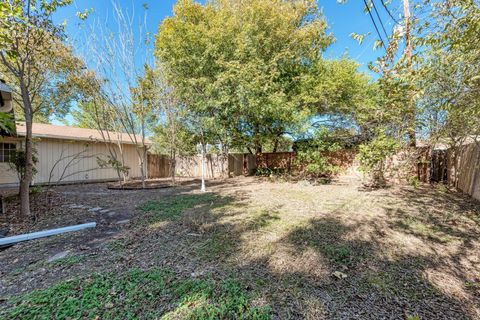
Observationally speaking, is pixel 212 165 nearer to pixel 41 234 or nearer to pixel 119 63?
pixel 119 63

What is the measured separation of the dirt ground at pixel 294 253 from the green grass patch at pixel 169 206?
1.9 inches

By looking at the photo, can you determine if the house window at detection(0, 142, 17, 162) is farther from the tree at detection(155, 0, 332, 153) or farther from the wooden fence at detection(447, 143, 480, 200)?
the wooden fence at detection(447, 143, 480, 200)

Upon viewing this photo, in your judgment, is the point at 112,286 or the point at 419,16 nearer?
the point at 112,286

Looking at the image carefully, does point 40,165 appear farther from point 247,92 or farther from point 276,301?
point 276,301

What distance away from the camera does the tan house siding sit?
29.6ft

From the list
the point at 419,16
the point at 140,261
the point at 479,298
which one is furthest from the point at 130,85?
the point at 479,298

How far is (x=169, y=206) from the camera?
5.31 metres

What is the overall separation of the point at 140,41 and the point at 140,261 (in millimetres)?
7588

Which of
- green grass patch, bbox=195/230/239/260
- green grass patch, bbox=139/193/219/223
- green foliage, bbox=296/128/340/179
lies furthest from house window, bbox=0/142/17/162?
green foliage, bbox=296/128/340/179

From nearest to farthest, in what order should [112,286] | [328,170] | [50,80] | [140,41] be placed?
[112,286]
[50,80]
[140,41]
[328,170]

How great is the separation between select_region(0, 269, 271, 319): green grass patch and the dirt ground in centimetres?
14

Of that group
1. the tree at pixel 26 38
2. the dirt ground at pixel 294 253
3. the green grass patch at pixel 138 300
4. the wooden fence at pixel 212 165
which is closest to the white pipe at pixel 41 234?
the dirt ground at pixel 294 253

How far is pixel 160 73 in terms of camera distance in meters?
8.30

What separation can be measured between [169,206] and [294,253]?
11.0 ft
